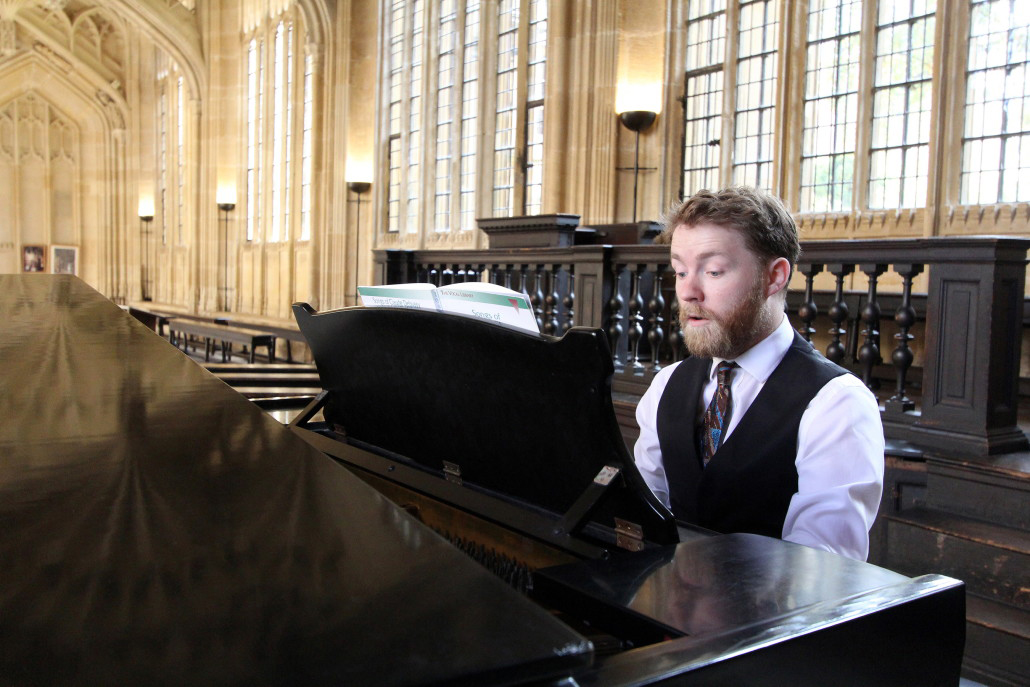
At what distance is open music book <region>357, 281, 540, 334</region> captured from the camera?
63.4 inches

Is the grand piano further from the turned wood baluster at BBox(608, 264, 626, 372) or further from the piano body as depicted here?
the turned wood baluster at BBox(608, 264, 626, 372)

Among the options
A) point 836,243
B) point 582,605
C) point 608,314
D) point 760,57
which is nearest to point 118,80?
point 760,57

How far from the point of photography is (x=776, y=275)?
6.52 ft

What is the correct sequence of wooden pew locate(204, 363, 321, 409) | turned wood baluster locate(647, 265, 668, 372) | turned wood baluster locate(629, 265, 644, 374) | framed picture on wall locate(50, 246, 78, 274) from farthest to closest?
framed picture on wall locate(50, 246, 78, 274), turned wood baluster locate(629, 265, 644, 374), turned wood baluster locate(647, 265, 668, 372), wooden pew locate(204, 363, 321, 409)

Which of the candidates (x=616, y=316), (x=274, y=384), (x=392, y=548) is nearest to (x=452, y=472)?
(x=392, y=548)

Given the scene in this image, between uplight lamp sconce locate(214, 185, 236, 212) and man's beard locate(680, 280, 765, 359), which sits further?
uplight lamp sconce locate(214, 185, 236, 212)

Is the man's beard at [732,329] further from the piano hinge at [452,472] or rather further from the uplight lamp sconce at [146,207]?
the uplight lamp sconce at [146,207]

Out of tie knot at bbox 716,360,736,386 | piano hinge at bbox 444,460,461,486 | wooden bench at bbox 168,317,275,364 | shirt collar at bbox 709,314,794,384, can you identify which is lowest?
wooden bench at bbox 168,317,275,364

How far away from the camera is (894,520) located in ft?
11.0

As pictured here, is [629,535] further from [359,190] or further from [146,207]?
[146,207]

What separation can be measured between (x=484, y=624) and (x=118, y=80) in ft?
87.0

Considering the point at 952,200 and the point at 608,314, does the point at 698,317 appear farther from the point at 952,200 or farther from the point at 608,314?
the point at 952,200

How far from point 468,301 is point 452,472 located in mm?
338

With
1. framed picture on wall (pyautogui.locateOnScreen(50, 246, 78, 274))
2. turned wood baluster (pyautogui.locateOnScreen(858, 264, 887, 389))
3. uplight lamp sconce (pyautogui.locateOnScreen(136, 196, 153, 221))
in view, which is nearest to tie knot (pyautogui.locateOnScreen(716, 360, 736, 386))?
turned wood baluster (pyautogui.locateOnScreen(858, 264, 887, 389))
